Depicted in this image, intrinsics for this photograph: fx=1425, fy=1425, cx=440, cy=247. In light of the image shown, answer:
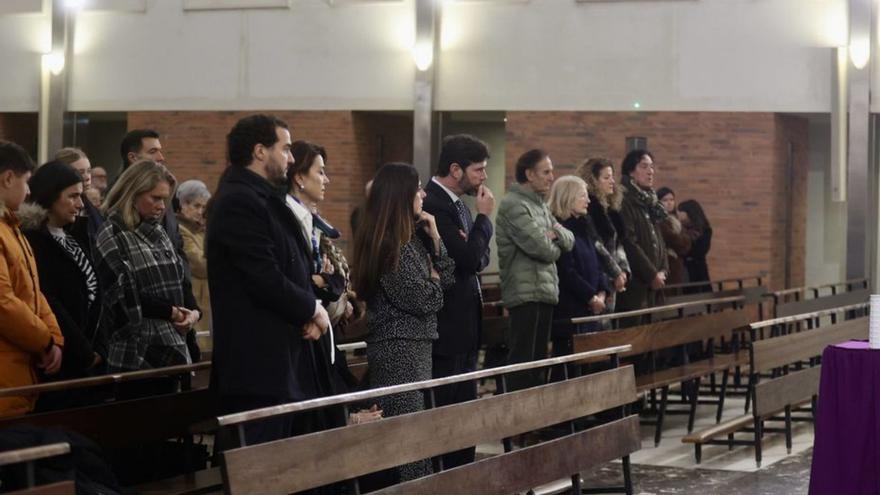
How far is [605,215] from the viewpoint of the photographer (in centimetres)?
988

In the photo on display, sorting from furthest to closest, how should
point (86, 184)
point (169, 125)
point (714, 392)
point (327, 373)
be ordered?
point (169, 125), point (714, 392), point (86, 184), point (327, 373)

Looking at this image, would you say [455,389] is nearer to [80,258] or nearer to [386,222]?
[386,222]

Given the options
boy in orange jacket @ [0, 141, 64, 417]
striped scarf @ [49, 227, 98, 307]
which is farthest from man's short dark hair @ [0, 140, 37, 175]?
striped scarf @ [49, 227, 98, 307]

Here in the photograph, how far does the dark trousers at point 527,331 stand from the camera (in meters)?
8.59

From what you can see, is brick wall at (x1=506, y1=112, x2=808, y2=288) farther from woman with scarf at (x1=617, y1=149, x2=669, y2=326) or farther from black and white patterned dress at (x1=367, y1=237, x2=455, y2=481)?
black and white patterned dress at (x1=367, y1=237, x2=455, y2=481)

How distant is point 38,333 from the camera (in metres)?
5.53

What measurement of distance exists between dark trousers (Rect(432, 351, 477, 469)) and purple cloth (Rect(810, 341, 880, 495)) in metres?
1.65

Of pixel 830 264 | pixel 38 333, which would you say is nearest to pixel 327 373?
pixel 38 333

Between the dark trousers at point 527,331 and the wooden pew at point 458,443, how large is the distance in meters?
1.72

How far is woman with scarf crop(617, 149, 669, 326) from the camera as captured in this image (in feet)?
34.1

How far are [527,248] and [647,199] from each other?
223cm

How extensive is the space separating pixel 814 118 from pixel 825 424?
27.8ft

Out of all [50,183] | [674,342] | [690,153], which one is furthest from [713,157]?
[50,183]

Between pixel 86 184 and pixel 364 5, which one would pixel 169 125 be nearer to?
pixel 364 5
